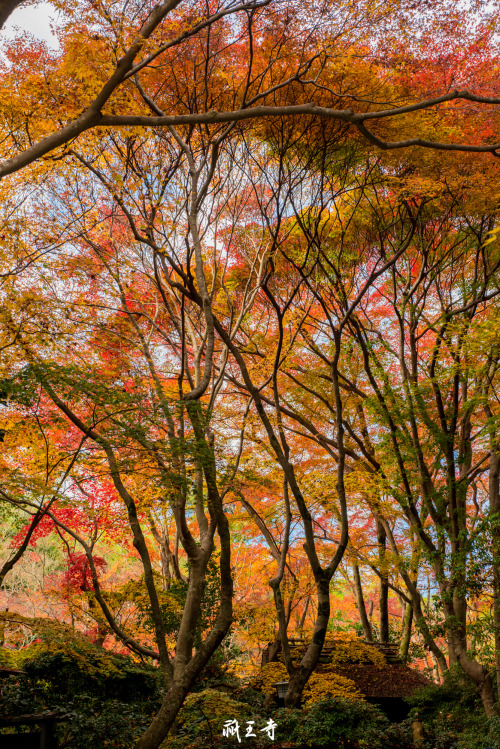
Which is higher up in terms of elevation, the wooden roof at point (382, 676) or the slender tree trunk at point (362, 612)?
the slender tree trunk at point (362, 612)

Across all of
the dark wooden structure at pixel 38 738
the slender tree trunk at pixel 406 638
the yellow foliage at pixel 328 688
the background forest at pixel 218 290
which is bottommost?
the dark wooden structure at pixel 38 738

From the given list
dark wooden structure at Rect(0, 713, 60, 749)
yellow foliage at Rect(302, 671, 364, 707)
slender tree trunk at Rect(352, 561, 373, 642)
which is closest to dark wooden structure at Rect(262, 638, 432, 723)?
yellow foliage at Rect(302, 671, 364, 707)

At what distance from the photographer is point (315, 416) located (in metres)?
10.9

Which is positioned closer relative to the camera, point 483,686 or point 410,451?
point 483,686

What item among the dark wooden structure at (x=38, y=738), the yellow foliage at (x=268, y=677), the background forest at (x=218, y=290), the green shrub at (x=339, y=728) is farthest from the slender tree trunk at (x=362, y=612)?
the dark wooden structure at (x=38, y=738)

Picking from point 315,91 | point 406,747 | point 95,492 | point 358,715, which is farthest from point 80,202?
point 406,747

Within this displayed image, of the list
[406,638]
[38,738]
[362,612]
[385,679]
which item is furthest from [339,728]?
[362,612]

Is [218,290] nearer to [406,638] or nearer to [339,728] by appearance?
[339,728]

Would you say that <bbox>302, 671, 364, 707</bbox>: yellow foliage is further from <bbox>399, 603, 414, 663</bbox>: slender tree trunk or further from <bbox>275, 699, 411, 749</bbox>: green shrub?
<bbox>399, 603, 414, 663</bbox>: slender tree trunk

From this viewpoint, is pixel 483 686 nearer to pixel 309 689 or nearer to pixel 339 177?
pixel 309 689

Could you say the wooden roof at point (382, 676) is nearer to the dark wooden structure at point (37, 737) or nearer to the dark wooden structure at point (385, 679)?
the dark wooden structure at point (385, 679)

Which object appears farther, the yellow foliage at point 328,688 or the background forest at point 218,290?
the yellow foliage at point 328,688

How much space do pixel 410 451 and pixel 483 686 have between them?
3.38m

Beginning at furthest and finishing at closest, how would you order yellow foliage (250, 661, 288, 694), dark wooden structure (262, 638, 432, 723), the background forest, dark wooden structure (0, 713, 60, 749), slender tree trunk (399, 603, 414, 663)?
slender tree trunk (399, 603, 414, 663), dark wooden structure (262, 638, 432, 723), yellow foliage (250, 661, 288, 694), the background forest, dark wooden structure (0, 713, 60, 749)
